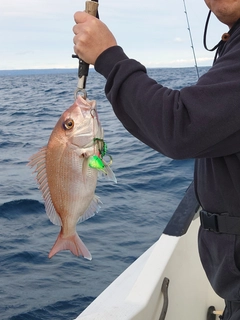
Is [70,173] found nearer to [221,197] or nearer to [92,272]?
[221,197]

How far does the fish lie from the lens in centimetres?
173

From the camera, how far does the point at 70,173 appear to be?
5.75 ft

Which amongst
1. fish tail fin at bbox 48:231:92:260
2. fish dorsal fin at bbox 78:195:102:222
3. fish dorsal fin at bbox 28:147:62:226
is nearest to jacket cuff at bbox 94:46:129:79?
fish dorsal fin at bbox 28:147:62:226

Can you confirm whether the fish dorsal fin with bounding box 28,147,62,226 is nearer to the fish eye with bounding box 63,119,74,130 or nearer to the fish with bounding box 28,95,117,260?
the fish with bounding box 28,95,117,260

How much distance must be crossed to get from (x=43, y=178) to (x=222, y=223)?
0.72m

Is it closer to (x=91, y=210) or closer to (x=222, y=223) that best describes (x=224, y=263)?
(x=222, y=223)

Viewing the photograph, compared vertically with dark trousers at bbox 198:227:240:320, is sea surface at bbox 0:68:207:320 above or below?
below

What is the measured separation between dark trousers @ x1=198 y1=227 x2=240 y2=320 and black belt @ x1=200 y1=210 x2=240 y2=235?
0.03 m

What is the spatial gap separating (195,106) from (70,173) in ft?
1.85

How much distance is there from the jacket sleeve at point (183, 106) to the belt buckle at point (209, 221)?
35 cm

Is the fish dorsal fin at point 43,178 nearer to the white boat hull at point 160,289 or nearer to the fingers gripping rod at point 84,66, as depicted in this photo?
the fingers gripping rod at point 84,66

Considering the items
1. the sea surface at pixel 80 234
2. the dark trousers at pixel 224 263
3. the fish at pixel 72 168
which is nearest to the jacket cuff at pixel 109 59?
the fish at pixel 72 168

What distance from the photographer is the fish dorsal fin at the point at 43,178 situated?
1783 millimetres

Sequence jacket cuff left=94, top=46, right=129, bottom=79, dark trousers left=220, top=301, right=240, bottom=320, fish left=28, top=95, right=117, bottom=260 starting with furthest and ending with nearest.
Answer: dark trousers left=220, top=301, right=240, bottom=320 → fish left=28, top=95, right=117, bottom=260 → jacket cuff left=94, top=46, right=129, bottom=79
